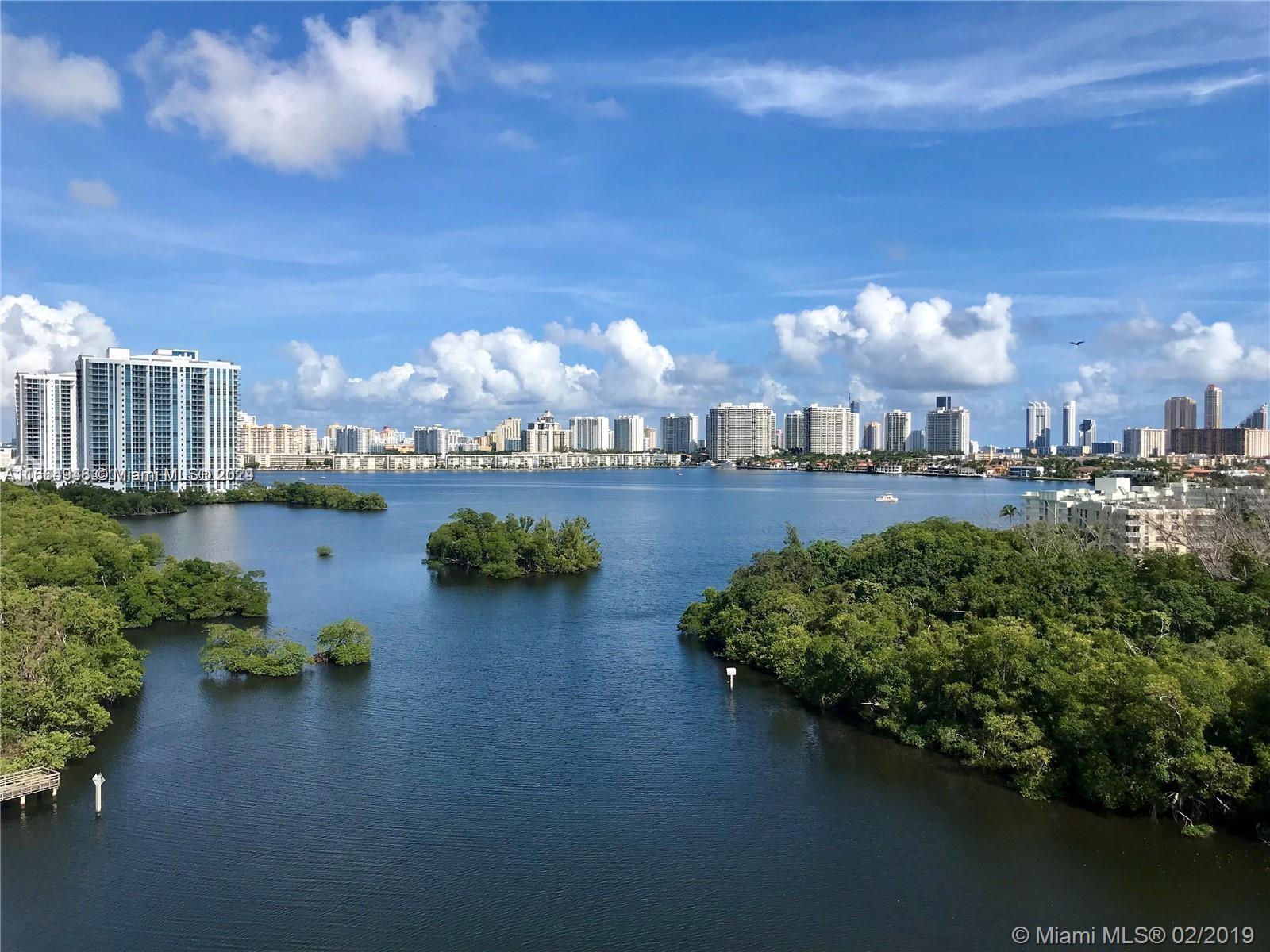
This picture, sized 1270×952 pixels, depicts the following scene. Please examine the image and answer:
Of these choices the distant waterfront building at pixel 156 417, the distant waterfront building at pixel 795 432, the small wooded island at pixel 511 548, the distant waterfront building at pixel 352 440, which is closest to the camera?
the small wooded island at pixel 511 548

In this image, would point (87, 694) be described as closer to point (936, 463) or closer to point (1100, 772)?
point (1100, 772)

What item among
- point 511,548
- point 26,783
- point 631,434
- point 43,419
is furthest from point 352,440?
point 26,783

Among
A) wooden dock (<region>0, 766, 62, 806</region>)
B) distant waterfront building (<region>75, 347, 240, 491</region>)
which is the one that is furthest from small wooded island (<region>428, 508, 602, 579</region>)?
distant waterfront building (<region>75, 347, 240, 491</region>)

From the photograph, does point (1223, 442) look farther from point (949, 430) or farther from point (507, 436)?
point (507, 436)

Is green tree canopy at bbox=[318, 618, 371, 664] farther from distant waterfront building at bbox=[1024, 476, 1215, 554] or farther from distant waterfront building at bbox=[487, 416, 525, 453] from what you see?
distant waterfront building at bbox=[487, 416, 525, 453]

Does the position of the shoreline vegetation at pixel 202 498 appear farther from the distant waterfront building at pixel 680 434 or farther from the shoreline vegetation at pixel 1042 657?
the distant waterfront building at pixel 680 434

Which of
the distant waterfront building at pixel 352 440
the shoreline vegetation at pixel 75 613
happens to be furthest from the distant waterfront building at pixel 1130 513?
the distant waterfront building at pixel 352 440
